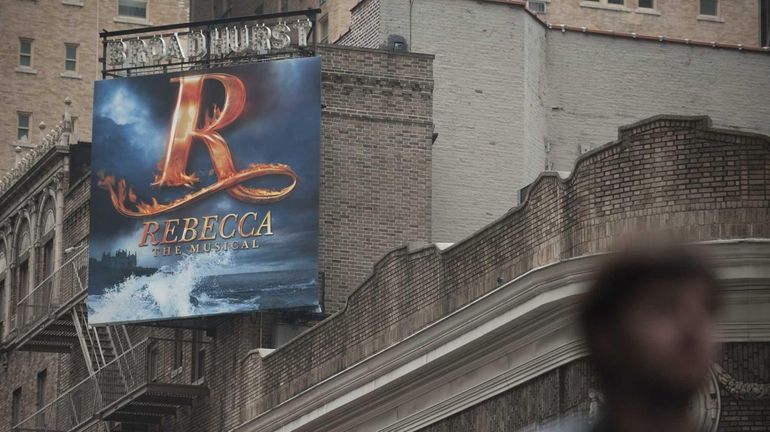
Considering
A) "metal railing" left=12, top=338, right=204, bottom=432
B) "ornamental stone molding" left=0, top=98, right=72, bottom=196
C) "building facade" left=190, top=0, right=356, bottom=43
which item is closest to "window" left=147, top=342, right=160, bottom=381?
"metal railing" left=12, top=338, right=204, bottom=432

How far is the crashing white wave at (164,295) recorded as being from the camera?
39.8 metres

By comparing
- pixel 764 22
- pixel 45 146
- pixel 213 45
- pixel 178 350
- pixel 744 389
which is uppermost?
pixel 764 22

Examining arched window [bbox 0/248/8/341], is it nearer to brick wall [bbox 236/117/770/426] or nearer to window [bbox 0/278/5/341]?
window [bbox 0/278/5/341]

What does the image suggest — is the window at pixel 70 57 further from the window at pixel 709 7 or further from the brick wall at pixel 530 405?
the brick wall at pixel 530 405

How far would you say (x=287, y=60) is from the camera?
1582 inches

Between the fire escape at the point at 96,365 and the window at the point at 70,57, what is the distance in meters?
28.7

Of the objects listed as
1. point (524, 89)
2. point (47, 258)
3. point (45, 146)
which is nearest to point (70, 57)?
point (45, 146)

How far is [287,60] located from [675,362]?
36.9 meters

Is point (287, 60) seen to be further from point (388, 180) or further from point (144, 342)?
point (144, 342)

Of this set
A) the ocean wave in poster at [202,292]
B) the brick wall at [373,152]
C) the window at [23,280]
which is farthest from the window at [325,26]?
the brick wall at [373,152]

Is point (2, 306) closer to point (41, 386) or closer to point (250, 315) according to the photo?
point (41, 386)

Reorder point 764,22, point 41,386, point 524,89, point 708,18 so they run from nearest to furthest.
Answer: point 524,89, point 41,386, point 764,22, point 708,18

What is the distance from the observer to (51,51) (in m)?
79.1

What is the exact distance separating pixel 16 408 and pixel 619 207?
33.9 m
